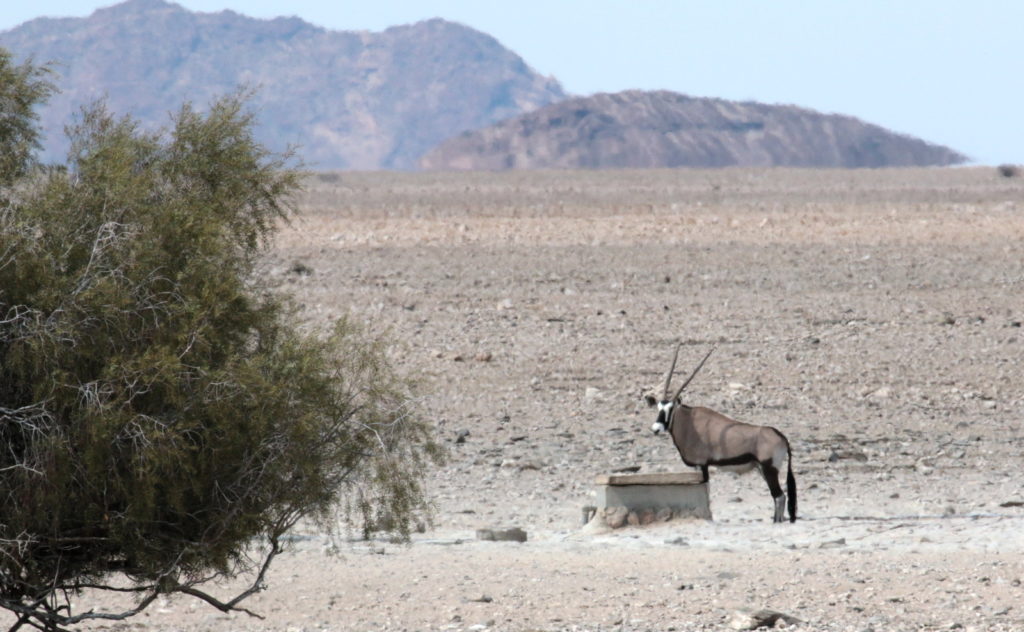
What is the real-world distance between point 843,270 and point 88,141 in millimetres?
19886

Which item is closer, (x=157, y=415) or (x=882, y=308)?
(x=157, y=415)

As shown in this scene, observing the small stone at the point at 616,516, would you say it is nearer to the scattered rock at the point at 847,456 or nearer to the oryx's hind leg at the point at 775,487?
the oryx's hind leg at the point at 775,487

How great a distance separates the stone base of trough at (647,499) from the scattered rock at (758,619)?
2.32 m

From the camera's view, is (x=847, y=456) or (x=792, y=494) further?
(x=847, y=456)

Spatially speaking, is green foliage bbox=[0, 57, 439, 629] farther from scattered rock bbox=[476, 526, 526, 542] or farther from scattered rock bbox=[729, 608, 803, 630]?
scattered rock bbox=[476, 526, 526, 542]

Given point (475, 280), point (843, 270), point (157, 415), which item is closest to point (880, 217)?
point (843, 270)

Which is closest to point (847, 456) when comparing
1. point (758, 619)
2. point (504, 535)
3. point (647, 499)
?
point (647, 499)

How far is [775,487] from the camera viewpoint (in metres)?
12.1

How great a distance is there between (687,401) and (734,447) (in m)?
5.28

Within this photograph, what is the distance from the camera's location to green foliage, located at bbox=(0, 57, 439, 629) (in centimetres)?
755

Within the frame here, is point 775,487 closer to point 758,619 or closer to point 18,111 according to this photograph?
point 758,619

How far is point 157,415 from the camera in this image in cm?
773

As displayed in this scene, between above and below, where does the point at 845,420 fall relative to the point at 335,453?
below

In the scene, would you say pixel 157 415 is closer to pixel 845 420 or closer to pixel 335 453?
pixel 335 453
